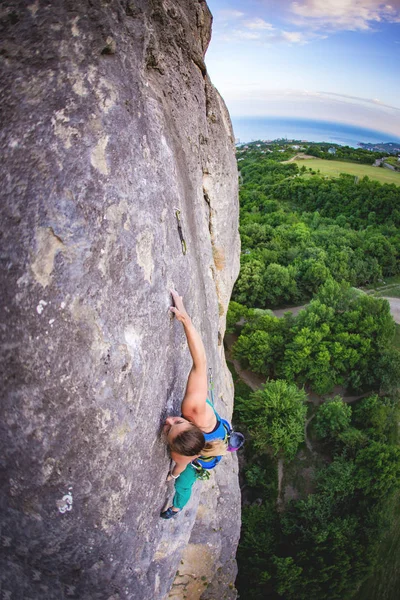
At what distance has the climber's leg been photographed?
6805 millimetres

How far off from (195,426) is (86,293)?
283cm

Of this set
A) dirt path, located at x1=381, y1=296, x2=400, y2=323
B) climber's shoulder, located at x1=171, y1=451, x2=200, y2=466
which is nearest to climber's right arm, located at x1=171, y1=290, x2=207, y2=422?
climber's shoulder, located at x1=171, y1=451, x2=200, y2=466

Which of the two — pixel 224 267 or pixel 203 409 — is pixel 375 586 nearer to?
pixel 224 267

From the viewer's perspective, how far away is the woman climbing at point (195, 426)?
570cm

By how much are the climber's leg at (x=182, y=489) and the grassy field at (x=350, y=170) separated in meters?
62.5

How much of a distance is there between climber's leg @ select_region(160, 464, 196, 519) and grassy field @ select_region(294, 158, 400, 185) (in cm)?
6252

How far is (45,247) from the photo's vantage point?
4.77 metres

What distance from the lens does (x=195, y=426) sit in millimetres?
5918

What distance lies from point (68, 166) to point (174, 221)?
2.29m

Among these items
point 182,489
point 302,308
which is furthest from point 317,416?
point 182,489

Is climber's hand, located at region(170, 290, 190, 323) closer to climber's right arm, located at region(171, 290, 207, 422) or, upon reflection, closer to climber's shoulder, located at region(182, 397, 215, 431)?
climber's right arm, located at region(171, 290, 207, 422)

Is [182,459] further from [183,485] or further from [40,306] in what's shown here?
[40,306]

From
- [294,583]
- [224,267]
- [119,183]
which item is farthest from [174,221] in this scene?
[294,583]

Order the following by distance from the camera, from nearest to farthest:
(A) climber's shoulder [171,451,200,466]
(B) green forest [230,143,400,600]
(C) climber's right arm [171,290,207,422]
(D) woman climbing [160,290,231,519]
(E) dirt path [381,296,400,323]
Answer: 1. (D) woman climbing [160,290,231,519]
2. (C) climber's right arm [171,290,207,422]
3. (A) climber's shoulder [171,451,200,466]
4. (B) green forest [230,143,400,600]
5. (E) dirt path [381,296,400,323]
